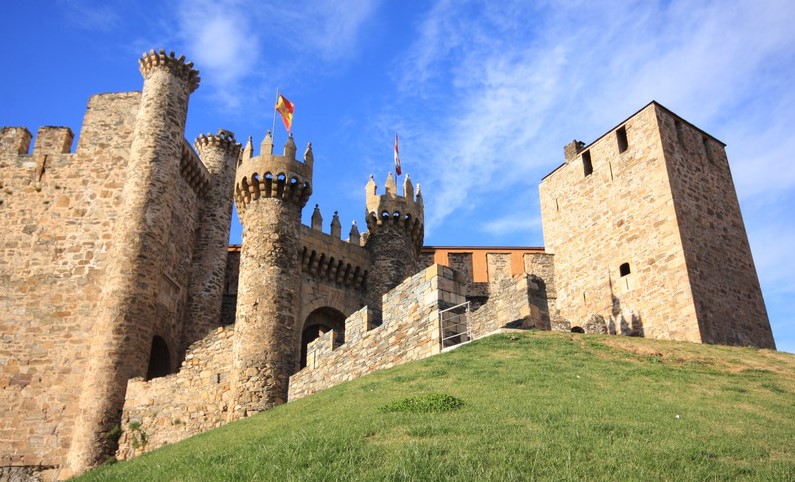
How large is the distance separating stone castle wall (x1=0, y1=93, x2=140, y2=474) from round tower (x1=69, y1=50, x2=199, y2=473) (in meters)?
0.87

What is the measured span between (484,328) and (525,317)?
1907 mm

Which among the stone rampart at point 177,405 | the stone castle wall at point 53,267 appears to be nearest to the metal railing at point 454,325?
the stone rampart at point 177,405

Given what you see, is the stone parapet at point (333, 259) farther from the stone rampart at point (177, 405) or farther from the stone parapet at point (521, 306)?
the stone parapet at point (521, 306)

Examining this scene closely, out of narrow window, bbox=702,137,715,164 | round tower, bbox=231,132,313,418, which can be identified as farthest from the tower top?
narrow window, bbox=702,137,715,164

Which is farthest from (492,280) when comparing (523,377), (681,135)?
(523,377)

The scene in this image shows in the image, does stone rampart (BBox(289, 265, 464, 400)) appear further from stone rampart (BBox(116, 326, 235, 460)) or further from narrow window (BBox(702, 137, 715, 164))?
narrow window (BBox(702, 137, 715, 164))

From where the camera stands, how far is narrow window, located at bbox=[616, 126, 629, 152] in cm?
2777

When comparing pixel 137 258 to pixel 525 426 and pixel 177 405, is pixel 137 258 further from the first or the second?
pixel 525 426

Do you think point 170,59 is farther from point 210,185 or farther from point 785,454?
point 785,454

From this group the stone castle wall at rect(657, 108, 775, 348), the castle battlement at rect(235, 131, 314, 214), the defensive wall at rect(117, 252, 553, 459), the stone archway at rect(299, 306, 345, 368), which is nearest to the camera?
the defensive wall at rect(117, 252, 553, 459)

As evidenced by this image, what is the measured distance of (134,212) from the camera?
22.8 m

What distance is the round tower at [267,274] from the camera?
1911 centimetres

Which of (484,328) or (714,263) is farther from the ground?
(714,263)

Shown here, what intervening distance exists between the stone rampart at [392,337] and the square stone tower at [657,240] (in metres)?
10.4
